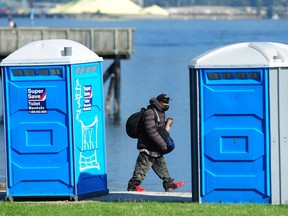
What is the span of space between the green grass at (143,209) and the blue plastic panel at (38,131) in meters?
0.78

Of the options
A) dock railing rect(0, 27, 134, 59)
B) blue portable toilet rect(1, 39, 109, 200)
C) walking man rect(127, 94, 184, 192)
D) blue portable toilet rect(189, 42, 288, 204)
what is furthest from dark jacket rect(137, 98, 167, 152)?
dock railing rect(0, 27, 134, 59)

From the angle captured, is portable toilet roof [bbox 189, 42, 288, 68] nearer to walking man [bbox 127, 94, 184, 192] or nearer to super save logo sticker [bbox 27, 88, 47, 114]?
super save logo sticker [bbox 27, 88, 47, 114]

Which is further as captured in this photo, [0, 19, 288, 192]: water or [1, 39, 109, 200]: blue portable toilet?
[0, 19, 288, 192]: water

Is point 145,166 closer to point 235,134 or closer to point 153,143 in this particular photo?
point 153,143

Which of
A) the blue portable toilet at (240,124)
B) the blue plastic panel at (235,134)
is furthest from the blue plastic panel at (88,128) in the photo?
the blue plastic panel at (235,134)

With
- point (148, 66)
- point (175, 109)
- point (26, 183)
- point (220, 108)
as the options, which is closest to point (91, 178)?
point (26, 183)

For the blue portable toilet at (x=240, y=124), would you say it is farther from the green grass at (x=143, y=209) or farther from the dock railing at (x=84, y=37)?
the dock railing at (x=84, y=37)

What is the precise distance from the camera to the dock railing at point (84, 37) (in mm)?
43469

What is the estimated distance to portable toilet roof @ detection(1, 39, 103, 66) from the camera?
47.2ft

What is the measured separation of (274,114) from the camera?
1355 centimetres

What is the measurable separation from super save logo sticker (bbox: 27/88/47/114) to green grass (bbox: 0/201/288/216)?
1.26 m

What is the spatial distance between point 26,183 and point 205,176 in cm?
221

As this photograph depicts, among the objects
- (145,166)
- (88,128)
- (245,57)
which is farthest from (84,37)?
(245,57)

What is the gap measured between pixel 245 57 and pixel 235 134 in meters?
0.85
